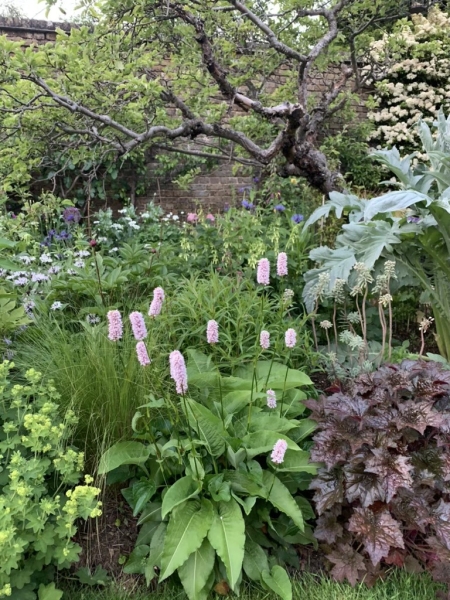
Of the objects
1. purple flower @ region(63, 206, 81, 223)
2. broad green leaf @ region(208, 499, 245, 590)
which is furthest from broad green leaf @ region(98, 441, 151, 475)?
purple flower @ region(63, 206, 81, 223)

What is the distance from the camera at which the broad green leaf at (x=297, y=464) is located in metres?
1.94

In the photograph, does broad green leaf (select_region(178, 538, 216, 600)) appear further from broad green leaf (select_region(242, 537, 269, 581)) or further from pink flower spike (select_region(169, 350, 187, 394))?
pink flower spike (select_region(169, 350, 187, 394))

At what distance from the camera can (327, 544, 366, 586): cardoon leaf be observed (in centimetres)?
179

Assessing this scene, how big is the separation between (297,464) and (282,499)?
0.19 meters

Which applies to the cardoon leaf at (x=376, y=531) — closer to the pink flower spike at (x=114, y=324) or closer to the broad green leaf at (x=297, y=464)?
the broad green leaf at (x=297, y=464)

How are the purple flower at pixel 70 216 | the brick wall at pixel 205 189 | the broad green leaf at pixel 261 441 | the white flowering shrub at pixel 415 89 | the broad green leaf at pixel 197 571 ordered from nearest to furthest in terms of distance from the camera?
the broad green leaf at pixel 197 571, the broad green leaf at pixel 261 441, the purple flower at pixel 70 216, the brick wall at pixel 205 189, the white flowering shrub at pixel 415 89

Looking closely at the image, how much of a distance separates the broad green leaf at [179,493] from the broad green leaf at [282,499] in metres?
0.29

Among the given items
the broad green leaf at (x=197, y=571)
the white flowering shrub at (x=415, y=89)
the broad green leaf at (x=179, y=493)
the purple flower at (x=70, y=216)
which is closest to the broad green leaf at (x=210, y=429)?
→ the broad green leaf at (x=179, y=493)

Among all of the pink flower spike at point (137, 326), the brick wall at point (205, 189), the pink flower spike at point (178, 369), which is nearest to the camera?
the pink flower spike at point (178, 369)

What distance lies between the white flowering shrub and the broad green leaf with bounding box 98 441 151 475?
755 cm

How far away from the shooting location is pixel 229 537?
5.51ft

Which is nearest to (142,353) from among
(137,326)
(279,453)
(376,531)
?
(137,326)

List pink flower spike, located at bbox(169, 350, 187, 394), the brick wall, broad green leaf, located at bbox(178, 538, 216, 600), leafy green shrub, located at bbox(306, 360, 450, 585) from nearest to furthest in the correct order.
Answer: pink flower spike, located at bbox(169, 350, 187, 394), broad green leaf, located at bbox(178, 538, 216, 600), leafy green shrub, located at bbox(306, 360, 450, 585), the brick wall

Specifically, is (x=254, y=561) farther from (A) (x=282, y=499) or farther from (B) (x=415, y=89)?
(B) (x=415, y=89)
